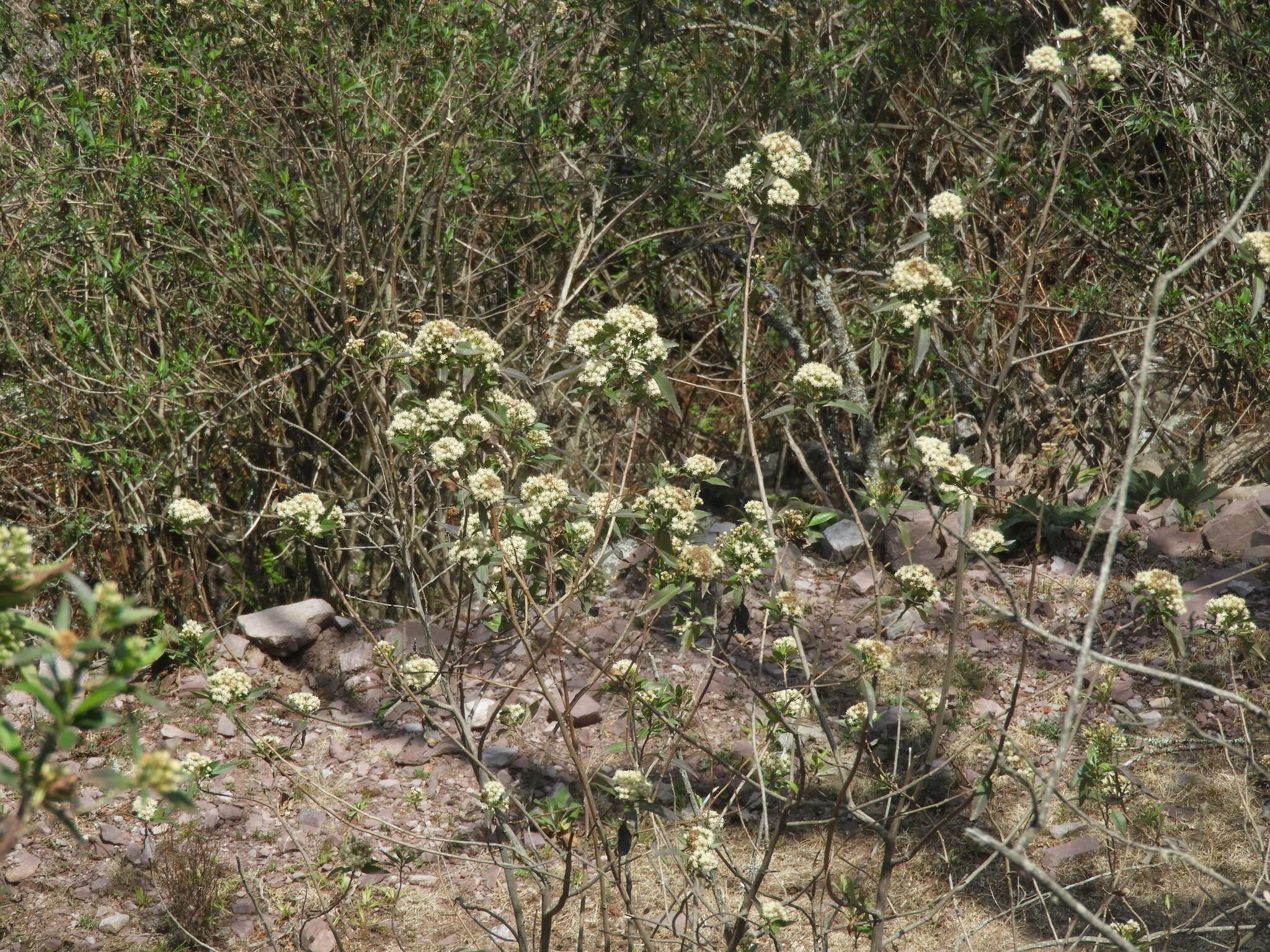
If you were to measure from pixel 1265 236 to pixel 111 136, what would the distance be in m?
4.09

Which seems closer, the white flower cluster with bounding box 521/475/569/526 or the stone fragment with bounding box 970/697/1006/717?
the white flower cluster with bounding box 521/475/569/526

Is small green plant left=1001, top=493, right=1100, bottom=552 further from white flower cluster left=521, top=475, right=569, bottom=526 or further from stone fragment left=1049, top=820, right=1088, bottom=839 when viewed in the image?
white flower cluster left=521, top=475, right=569, bottom=526

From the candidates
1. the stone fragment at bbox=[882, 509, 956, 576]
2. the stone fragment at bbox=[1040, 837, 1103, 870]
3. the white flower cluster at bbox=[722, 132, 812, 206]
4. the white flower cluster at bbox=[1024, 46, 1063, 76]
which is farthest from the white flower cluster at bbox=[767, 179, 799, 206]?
the stone fragment at bbox=[882, 509, 956, 576]

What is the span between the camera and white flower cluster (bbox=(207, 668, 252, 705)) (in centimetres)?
229

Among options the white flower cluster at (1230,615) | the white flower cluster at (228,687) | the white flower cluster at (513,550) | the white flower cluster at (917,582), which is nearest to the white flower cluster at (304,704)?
the white flower cluster at (228,687)

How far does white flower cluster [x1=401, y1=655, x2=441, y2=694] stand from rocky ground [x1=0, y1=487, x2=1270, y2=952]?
0.95ft

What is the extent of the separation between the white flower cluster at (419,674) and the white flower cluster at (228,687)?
341mm

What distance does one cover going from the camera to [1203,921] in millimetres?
2945

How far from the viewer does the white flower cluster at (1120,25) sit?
2.21m

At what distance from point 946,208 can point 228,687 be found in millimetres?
1870

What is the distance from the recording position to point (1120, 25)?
223cm

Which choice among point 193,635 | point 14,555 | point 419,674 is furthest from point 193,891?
point 14,555

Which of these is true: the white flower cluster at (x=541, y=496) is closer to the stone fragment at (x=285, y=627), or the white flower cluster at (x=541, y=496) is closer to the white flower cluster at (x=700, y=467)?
the white flower cluster at (x=700, y=467)

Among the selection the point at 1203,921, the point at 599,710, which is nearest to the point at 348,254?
the point at 599,710
